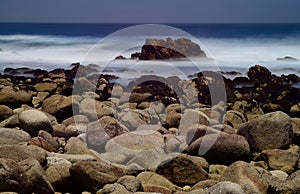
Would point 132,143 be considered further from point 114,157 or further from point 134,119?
point 134,119

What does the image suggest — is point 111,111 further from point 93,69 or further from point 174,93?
point 93,69

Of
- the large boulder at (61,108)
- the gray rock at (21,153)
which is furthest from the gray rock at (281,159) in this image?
the large boulder at (61,108)

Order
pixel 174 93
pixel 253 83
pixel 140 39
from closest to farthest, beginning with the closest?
pixel 174 93, pixel 253 83, pixel 140 39

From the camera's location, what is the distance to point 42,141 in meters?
5.26

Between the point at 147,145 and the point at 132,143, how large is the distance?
174 mm

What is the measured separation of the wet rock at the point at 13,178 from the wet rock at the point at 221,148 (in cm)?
215

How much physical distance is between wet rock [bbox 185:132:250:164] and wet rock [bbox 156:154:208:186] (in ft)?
2.12

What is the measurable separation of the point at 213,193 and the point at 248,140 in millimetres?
2555

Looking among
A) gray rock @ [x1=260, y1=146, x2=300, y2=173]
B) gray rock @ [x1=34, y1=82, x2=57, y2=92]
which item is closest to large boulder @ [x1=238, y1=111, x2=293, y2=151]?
gray rock @ [x1=260, y1=146, x2=300, y2=173]

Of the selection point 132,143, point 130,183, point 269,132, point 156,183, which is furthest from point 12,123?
point 269,132

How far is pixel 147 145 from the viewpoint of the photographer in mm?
5203

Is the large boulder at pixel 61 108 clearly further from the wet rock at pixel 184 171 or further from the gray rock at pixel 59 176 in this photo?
the wet rock at pixel 184 171

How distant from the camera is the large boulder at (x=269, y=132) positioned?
5512 mm

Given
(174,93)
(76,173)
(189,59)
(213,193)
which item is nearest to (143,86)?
(174,93)
